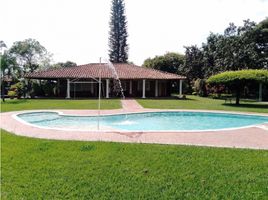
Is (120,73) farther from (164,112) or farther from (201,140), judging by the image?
(201,140)

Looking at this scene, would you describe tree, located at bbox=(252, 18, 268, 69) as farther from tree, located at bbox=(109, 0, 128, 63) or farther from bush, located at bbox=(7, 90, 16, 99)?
bush, located at bbox=(7, 90, 16, 99)

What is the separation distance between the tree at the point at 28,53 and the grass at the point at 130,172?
42601 millimetres

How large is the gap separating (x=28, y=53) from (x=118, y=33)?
58.4ft

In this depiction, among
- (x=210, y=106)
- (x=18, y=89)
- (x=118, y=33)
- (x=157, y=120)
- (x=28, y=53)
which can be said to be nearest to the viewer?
(x=157, y=120)

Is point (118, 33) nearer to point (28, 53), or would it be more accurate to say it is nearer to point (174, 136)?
point (28, 53)

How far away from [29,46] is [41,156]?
44.2 meters

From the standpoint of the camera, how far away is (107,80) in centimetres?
3469

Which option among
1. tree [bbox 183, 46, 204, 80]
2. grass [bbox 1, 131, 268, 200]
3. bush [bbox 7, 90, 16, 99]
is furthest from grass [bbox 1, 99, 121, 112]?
tree [bbox 183, 46, 204, 80]

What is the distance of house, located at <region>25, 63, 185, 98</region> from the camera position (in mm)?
35188

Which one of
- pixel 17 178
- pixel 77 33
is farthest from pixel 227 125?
pixel 77 33

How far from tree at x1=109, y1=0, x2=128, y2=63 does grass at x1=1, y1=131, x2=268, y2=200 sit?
1992 inches

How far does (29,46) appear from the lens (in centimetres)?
4722

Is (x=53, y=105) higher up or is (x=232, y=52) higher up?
(x=232, y=52)

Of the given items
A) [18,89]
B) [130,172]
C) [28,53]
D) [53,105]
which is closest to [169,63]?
[28,53]
